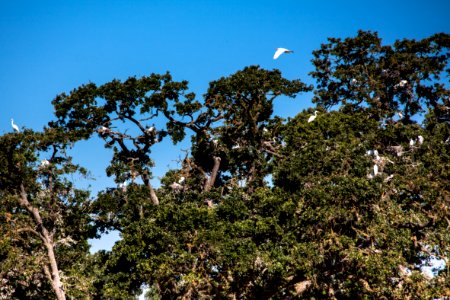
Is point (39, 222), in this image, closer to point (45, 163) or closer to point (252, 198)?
point (45, 163)

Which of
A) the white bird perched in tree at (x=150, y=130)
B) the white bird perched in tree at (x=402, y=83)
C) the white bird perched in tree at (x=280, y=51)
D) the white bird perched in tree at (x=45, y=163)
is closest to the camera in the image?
the white bird perched in tree at (x=280, y=51)

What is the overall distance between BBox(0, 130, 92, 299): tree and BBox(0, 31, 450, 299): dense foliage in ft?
0.22

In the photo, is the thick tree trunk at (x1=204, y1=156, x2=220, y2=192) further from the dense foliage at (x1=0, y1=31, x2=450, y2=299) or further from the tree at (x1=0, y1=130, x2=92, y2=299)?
the tree at (x1=0, y1=130, x2=92, y2=299)

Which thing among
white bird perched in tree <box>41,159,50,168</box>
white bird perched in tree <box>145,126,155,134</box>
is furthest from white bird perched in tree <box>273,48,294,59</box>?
white bird perched in tree <box>41,159,50,168</box>

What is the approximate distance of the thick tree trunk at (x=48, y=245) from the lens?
17.7 m

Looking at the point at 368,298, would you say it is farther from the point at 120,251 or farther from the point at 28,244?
the point at 28,244

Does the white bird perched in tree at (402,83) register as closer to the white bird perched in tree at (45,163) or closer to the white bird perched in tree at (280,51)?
the white bird perched in tree at (280,51)

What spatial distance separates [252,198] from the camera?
1551 cm

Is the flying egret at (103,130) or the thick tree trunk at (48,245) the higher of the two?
the flying egret at (103,130)

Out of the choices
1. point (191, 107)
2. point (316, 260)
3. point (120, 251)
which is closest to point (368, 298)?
point (316, 260)

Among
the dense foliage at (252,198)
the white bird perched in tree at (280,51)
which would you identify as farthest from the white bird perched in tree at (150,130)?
the white bird perched in tree at (280,51)

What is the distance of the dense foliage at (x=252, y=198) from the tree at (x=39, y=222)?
0.22 ft

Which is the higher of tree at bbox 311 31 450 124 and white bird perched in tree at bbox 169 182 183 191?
tree at bbox 311 31 450 124

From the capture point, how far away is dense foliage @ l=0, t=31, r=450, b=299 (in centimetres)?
1366
